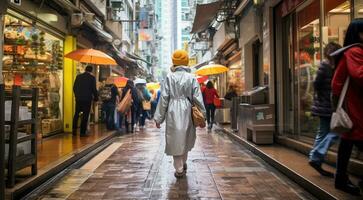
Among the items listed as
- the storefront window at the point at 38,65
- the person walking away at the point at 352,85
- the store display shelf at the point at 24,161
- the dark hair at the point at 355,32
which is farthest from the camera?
the storefront window at the point at 38,65

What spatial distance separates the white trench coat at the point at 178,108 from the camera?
7.36 m

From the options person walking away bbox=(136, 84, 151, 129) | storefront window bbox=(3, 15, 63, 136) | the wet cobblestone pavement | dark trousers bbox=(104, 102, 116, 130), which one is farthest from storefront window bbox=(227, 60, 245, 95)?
the wet cobblestone pavement

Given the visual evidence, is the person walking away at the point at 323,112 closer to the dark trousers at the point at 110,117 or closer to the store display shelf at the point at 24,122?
the store display shelf at the point at 24,122

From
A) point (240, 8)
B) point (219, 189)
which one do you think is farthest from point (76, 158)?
point (240, 8)

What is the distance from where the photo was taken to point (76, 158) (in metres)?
9.21

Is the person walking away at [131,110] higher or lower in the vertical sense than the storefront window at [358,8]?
lower

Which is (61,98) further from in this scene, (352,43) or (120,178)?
(352,43)

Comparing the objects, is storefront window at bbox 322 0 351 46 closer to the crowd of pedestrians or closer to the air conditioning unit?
the crowd of pedestrians

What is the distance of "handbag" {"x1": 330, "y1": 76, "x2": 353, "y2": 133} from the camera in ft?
16.5

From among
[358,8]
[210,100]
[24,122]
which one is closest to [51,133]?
[210,100]

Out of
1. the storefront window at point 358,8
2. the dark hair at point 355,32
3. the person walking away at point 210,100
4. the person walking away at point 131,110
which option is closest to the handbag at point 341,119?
the dark hair at point 355,32

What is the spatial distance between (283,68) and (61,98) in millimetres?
7231

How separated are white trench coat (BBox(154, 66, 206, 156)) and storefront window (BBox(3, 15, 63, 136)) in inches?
181

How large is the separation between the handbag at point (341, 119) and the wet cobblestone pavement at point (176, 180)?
1.36 metres
